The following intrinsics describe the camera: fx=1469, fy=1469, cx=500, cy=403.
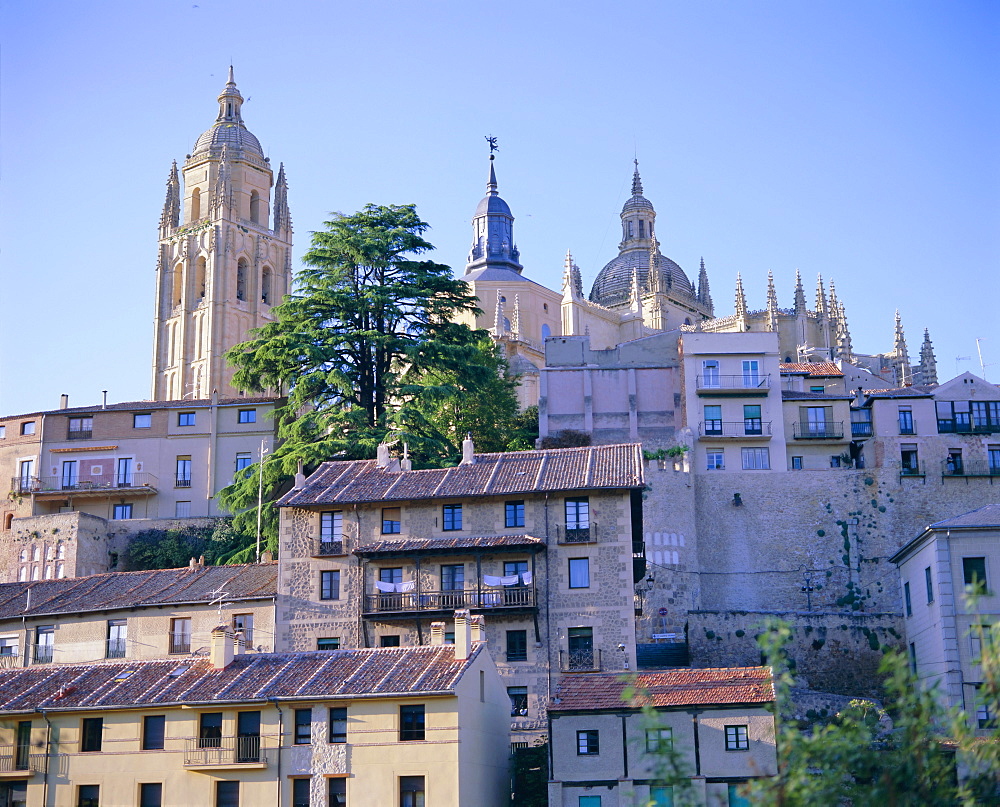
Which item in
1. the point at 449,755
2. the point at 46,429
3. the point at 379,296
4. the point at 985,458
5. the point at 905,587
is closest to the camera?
the point at 449,755

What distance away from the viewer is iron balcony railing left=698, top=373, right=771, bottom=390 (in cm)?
6550

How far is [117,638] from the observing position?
156 ft

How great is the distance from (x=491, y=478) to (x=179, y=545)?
69.3 feet

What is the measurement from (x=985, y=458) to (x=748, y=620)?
17.8m

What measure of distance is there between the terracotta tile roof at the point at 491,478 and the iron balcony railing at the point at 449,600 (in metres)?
3.06

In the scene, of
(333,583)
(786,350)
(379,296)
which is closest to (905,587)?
(333,583)

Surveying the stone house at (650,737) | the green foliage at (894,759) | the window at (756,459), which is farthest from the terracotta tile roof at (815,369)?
the green foliage at (894,759)

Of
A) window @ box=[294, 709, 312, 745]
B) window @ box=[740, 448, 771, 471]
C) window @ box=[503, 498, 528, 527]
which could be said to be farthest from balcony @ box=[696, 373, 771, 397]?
window @ box=[294, 709, 312, 745]

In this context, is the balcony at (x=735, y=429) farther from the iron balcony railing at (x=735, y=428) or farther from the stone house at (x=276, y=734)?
the stone house at (x=276, y=734)

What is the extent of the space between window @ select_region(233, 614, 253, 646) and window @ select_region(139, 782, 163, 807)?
25.9 feet

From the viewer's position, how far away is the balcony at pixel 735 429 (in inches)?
2522

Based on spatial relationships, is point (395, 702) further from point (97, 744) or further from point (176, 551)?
point (176, 551)

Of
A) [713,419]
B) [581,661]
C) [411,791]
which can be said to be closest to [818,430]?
[713,419]

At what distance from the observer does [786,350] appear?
98.9 metres
